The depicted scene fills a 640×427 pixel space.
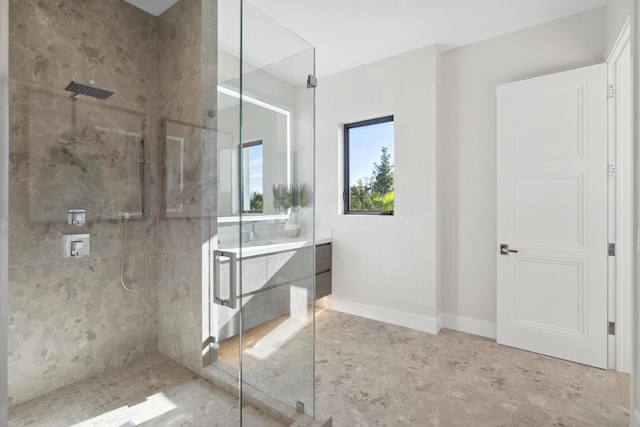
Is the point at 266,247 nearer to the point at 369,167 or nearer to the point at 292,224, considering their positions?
the point at 292,224

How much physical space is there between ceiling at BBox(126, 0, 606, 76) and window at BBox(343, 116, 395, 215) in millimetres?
775

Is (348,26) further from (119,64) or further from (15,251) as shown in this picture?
(15,251)

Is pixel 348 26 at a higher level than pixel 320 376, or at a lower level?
higher

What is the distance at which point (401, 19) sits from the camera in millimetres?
2570

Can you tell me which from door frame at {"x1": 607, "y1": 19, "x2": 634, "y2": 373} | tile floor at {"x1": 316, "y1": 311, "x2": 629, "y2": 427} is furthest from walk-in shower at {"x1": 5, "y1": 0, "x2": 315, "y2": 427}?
door frame at {"x1": 607, "y1": 19, "x2": 634, "y2": 373}

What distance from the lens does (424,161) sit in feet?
9.89

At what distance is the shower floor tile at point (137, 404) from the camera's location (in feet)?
5.61

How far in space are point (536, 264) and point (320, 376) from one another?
1.87 m

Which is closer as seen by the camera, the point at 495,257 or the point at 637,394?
the point at 637,394

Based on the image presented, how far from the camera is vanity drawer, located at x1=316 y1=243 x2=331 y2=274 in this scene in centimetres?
344

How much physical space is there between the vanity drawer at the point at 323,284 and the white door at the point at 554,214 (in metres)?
1.66

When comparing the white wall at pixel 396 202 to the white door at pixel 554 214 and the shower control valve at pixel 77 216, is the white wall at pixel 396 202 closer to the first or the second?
the white door at pixel 554 214

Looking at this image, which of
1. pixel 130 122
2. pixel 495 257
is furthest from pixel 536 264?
pixel 130 122

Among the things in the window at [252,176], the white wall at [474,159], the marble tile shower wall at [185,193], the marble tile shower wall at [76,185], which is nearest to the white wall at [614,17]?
the white wall at [474,159]
